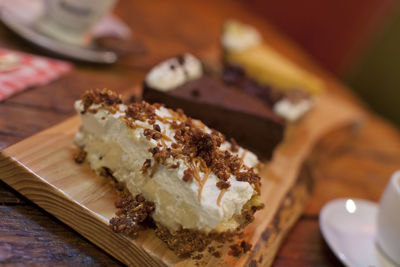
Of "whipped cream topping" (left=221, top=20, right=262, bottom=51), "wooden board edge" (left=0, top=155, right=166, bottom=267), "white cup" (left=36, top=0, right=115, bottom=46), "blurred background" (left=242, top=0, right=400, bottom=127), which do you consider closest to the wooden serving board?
"wooden board edge" (left=0, top=155, right=166, bottom=267)

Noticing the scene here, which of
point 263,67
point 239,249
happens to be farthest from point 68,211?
point 263,67

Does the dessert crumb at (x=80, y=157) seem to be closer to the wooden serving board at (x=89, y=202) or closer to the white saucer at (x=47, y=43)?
the wooden serving board at (x=89, y=202)

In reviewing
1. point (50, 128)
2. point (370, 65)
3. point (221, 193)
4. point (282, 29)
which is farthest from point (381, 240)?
point (370, 65)

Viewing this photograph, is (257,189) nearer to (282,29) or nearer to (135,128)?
(135,128)

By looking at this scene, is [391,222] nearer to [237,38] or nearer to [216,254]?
[216,254]

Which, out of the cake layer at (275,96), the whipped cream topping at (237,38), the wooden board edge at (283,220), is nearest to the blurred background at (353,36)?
the whipped cream topping at (237,38)
